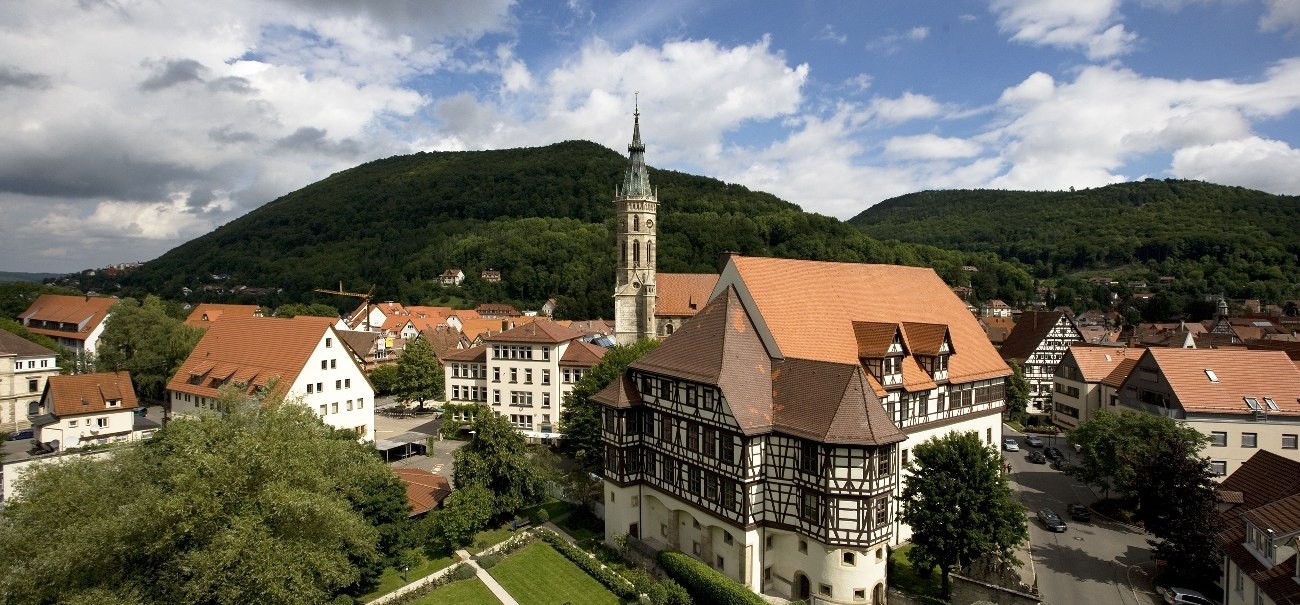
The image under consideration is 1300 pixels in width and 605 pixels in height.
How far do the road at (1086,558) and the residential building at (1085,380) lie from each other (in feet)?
46.0

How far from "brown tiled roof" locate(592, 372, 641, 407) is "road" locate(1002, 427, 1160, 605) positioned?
17.5m

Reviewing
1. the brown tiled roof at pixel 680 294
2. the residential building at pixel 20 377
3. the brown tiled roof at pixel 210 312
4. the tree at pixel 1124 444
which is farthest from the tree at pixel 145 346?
the tree at pixel 1124 444

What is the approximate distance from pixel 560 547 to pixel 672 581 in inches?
247

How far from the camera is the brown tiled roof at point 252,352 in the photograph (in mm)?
38750

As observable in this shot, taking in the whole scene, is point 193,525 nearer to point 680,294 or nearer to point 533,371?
point 533,371

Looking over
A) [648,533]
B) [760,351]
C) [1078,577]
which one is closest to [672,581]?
[648,533]

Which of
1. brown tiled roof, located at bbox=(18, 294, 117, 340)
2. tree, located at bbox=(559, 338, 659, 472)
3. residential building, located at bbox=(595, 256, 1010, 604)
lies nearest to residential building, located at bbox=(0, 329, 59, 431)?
brown tiled roof, located at bbox=(18, 294, 117, 340)

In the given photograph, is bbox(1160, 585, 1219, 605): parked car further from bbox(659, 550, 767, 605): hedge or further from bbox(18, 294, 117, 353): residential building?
bbox(18, 294, 117, 353): residential building

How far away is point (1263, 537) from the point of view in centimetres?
1952

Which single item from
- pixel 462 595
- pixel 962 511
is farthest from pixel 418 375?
pixel 962 511

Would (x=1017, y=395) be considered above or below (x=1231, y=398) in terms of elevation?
below

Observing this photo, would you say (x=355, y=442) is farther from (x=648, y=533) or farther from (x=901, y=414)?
(x=901, y=414)

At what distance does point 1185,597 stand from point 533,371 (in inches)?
1495

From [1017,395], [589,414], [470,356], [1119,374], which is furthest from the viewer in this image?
[1017,395]
